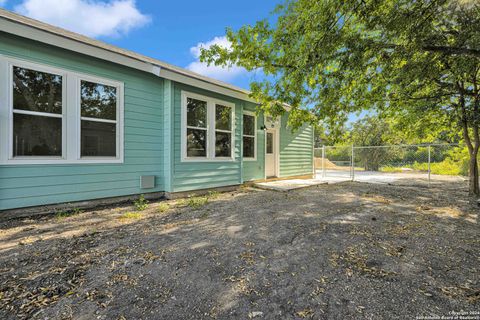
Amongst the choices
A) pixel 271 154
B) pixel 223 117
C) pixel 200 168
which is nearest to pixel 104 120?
pixel 200 168

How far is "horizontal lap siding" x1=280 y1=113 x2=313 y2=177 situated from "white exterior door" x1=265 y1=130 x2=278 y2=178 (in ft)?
1.08

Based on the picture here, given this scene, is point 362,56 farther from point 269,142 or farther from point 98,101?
point 98,101

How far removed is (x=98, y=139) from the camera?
460 centimetres

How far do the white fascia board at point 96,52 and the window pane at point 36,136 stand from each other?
4.47 ft

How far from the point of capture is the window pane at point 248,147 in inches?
293

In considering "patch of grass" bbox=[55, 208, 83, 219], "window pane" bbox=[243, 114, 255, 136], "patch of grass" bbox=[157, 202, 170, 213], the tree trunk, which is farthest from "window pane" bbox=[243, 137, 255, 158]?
the tree trunk

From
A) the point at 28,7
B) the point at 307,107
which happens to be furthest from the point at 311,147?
the point at 28,7

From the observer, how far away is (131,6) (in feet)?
23.3

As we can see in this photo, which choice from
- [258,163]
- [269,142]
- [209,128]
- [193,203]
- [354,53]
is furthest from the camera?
[269,142]

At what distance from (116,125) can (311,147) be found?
330 inches

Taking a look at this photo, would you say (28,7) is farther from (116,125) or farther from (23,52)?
(116,125)

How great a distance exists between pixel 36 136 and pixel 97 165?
1084 millimetres

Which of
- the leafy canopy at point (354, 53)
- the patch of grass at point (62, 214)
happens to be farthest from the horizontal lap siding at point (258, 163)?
the patch of grass at point (62, 214)

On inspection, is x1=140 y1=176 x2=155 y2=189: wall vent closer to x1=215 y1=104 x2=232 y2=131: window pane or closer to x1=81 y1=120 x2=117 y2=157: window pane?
x1=81 y1=120 x2=117 y2=157: window pane
